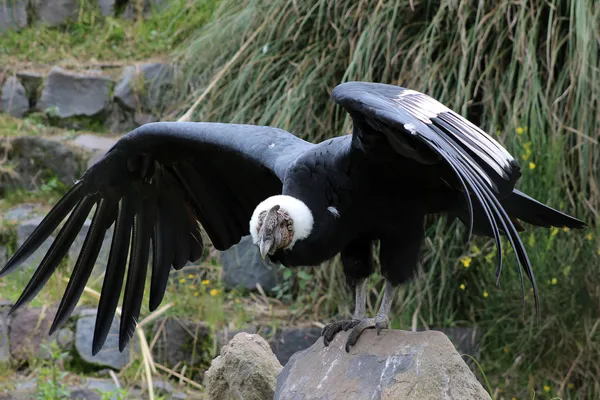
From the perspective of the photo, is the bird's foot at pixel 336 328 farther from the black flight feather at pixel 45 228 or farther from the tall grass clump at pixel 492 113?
the tall grass clump at pixel 492 113

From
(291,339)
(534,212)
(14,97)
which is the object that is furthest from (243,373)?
(14,97)

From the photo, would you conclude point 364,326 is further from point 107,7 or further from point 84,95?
point 107,7

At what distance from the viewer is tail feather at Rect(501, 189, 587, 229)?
133 inches

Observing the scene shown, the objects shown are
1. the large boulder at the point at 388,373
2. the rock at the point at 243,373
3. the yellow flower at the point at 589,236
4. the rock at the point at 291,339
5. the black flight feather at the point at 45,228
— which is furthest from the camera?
the rock at the point at 291,339

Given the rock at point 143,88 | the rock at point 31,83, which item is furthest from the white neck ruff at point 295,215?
the rock at point 31,83

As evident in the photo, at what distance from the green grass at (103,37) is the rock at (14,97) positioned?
0.23 metres

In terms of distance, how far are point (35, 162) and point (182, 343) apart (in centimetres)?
196

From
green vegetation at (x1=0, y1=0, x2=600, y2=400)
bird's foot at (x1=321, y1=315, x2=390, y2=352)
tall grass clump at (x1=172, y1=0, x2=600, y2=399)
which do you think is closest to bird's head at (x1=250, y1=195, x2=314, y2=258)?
bird's foot at (x1=321, y1=315, x2=390, y2=352)

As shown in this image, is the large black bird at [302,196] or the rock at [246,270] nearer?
the large black bird at [302,196]

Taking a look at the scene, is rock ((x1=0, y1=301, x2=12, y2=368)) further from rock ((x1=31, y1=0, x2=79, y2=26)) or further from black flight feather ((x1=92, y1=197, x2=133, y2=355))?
rock ((x1=31, y1=0, x2=79, y2=26))

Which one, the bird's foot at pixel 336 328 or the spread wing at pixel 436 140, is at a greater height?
the spread wing at pixel 436 140

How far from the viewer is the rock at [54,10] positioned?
7.12 metres

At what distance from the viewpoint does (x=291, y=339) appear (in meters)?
5.02

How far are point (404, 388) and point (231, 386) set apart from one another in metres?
0.85
